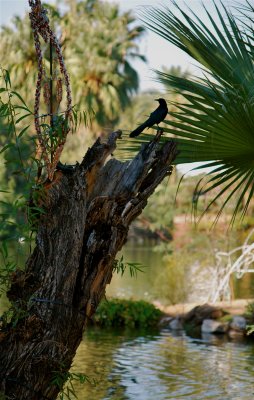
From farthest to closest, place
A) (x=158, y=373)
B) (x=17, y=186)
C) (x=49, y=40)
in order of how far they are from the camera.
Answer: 1. (x=17, y=186)
2. (x=158, y=373)
3. (x=49, y=40)

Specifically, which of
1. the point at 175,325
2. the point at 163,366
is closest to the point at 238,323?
the point at 175,325

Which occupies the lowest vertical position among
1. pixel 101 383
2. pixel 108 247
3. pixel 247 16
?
pixel 101 383

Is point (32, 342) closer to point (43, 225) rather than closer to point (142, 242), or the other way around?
point (43, 225)

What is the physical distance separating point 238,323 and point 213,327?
1.63ft

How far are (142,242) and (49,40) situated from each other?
4663 centimetres

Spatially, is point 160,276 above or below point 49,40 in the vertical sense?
below

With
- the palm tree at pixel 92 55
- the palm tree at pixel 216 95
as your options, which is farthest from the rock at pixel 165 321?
the palm tree at pixel 92 55

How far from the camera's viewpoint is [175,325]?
15.3 meters

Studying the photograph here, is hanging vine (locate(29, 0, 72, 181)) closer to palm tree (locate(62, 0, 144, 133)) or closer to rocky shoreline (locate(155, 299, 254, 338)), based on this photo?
rocky shoreline (locate(155, 299, 254, 338))

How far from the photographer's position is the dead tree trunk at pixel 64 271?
175 inches

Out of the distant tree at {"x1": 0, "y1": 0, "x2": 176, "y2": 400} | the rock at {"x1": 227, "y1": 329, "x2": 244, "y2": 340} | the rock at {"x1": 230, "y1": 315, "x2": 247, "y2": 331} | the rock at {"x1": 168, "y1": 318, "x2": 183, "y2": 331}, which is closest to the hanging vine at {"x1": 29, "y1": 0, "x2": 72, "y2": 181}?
the distant tree at {"x1": 0, "y1": 0, "x2": 176, "y2": 400}

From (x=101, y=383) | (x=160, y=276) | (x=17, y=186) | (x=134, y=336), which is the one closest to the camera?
(x=101, y=383)

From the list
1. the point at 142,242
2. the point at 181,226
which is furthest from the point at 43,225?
the point at 142,242

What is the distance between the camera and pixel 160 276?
17141 mm
